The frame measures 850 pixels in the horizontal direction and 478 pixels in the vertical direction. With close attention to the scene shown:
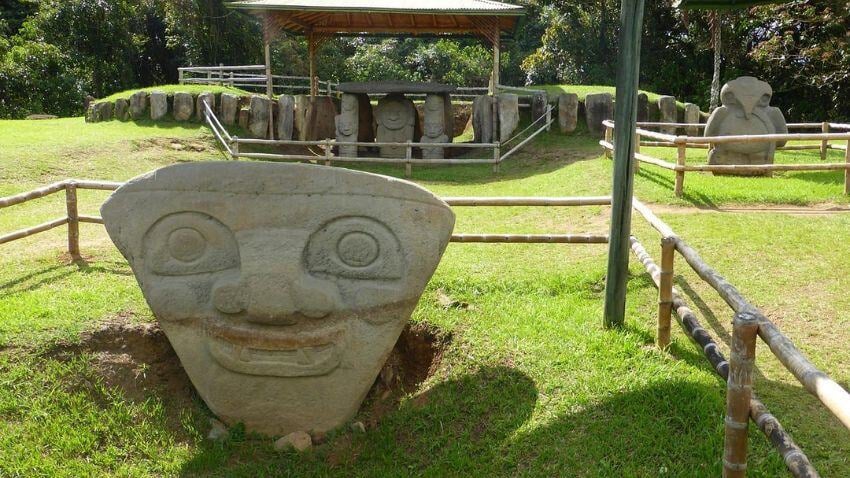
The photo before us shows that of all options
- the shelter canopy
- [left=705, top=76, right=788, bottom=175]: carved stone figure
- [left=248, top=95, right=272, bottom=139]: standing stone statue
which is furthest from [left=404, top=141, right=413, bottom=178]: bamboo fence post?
[left=705, top=76, right=788, bottom=175]: carved stone figure

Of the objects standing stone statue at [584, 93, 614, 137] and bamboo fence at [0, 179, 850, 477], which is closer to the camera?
bamboo fence at [0, 179, 850, 477]

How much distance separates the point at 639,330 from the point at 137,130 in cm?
1194

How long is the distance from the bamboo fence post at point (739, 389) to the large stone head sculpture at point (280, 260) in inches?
67.0

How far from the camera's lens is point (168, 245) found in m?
4.05

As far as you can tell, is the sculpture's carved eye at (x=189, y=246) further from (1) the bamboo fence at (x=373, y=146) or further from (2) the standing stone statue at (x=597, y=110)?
(2) the standing stone statue at (x=597, y=110)

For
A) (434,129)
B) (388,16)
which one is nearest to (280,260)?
(434,129)

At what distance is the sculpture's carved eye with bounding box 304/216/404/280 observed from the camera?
3.95 meters

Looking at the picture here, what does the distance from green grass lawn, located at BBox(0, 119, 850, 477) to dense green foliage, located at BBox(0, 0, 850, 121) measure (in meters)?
11.7

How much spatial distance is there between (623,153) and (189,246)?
8.42ft

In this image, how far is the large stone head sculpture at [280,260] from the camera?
12.9 feet

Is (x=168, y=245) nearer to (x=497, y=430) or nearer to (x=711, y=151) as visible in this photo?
(x=497, y=430)

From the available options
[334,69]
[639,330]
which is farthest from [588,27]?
[639,330]

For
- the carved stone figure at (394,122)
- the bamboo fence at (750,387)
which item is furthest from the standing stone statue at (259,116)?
the bamboo fence at (750,387)

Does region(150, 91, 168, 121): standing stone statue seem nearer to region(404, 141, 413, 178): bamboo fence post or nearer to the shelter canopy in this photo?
the shelter canopy
